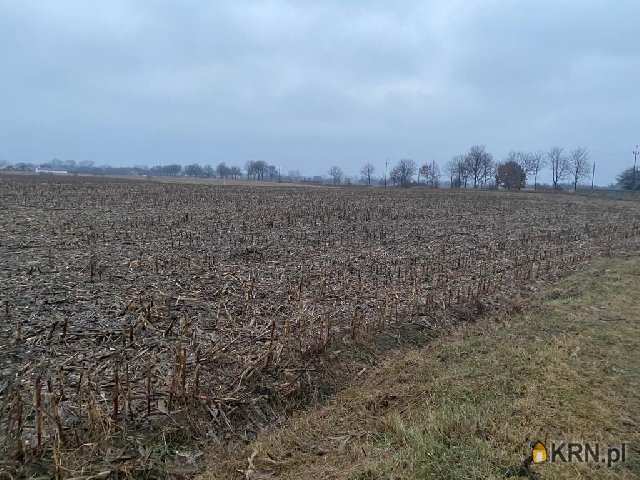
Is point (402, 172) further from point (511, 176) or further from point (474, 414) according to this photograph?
point (474, 414)

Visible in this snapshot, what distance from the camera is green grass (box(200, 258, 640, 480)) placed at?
3.52 m

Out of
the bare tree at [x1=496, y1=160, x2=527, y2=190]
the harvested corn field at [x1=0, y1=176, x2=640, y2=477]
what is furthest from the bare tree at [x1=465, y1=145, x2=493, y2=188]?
the harvested corn field at [x1=0, y1=176, x2=640, y2=477]

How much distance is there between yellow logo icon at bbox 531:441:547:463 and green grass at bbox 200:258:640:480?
0.21 ft

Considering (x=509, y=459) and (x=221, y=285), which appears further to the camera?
(x=221, y=285)

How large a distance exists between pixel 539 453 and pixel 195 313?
5.79m

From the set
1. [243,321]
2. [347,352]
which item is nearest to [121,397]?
[243,321]

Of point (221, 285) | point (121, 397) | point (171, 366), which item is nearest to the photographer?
point (121, 397)

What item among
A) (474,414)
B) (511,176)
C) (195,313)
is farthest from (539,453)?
(511,176)

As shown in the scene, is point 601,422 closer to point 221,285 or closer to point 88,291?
point 221,285

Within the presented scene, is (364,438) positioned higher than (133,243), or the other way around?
(133,243)

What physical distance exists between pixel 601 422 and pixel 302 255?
923cm

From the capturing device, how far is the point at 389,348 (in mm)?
6625

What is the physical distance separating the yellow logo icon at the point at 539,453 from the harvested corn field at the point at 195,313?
8.89 feet

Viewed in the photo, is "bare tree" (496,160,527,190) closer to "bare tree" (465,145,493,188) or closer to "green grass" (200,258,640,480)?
"bare tree" (465,145,493,188)
